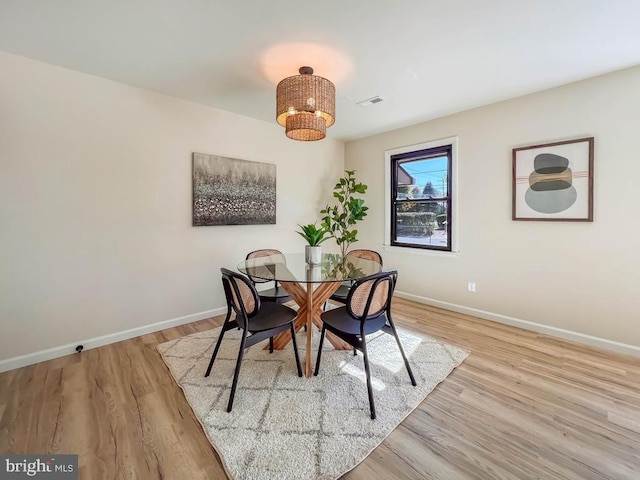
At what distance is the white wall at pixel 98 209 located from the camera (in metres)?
2.27

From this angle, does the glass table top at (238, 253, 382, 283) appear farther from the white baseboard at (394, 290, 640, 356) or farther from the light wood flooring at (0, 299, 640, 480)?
the white baseboard at (394, 290, 640, 356)

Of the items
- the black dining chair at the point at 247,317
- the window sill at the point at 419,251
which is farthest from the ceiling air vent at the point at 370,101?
the black dining chair at the point at 247,317

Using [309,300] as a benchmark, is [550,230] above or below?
above

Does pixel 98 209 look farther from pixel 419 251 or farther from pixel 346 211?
pixel 419 251

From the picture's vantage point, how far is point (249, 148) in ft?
11.9

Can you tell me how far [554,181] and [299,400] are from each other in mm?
3110

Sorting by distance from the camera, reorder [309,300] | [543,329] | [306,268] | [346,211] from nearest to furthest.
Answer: [309,300] → [306,268] → [543,329] → [346,211]

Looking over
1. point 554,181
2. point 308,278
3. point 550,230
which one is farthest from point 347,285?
point 554,181

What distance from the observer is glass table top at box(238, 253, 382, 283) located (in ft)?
7.04

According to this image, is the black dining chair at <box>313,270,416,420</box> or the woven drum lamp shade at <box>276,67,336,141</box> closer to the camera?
the black dining chair at <box>313,270,416,420</box>

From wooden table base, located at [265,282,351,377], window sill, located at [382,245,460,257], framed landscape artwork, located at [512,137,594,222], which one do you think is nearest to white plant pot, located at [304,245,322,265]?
wooden table base, located at [265,282,351,377]

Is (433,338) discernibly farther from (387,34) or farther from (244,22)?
(244,22)

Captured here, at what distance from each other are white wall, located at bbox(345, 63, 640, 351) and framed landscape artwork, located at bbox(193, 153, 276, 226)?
6.91ft

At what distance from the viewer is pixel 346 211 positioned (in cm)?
435
